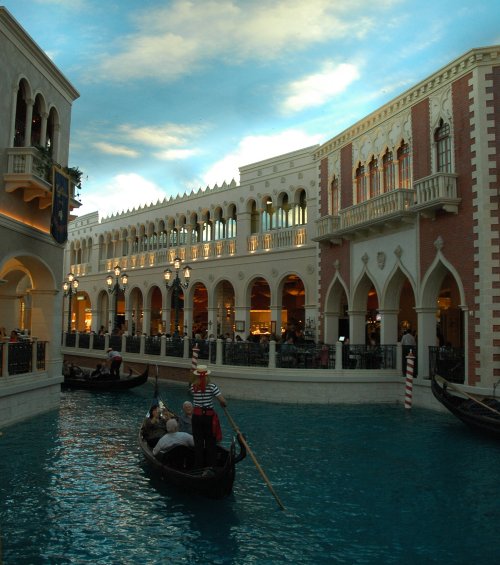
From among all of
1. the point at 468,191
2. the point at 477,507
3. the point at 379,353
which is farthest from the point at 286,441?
the point at 468,191

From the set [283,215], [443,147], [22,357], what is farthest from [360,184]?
[22,357]

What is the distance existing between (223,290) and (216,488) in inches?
651

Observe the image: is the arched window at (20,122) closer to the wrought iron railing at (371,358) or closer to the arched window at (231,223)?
the wrought iron railing at (371,358)

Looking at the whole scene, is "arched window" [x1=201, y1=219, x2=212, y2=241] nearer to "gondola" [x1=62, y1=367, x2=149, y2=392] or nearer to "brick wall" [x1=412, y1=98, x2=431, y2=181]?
"gondola" [x1=62, y1=367, x2=149, y2=392]

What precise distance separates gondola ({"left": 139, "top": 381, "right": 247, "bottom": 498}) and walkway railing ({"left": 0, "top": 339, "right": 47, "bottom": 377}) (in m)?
3.81

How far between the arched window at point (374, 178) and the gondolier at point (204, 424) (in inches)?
376

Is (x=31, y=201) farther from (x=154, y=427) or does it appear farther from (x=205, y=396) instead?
(x=205, y=396)

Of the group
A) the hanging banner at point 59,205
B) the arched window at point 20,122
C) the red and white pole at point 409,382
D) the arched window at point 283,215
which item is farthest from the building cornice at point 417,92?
the arched window at point 20,122

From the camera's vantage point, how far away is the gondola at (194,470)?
6.44m

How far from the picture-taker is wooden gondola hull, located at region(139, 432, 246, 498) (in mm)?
6418

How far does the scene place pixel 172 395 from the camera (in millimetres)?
15805

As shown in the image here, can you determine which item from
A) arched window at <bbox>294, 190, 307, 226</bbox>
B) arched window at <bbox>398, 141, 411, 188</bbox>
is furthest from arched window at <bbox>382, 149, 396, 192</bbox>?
arched window at <bbox>294, 190, 307, 226</bbox>

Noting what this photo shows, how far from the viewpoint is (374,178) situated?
15430 mm

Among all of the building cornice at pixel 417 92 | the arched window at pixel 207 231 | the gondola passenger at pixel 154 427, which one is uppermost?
the building cornice at pixel 417 92
